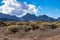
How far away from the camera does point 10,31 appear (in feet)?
125

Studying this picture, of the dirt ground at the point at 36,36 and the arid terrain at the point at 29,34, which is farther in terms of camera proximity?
the arid terrain at the point at 29,34

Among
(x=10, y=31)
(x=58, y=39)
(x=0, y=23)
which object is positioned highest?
(x=0, y=23)

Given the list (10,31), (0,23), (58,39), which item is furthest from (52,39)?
(0,23)

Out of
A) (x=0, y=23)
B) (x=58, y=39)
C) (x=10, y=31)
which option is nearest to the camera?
(x=58, y=39)

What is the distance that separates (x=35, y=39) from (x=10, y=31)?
14107mm

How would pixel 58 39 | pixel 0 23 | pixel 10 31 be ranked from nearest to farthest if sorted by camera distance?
pixel 58 39, pixel 10 31, pixel 0 23

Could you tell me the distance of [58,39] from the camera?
24.3 metres

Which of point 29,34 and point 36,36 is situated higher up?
point 29,34

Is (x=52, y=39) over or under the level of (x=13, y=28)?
under

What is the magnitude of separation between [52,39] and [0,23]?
40.7m

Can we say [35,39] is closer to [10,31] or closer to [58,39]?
[58,39]

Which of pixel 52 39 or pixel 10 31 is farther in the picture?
pixel 10 31

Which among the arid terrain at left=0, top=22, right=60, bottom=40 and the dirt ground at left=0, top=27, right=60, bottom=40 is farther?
the arid terrain at left=0, top=22, right=60, bottom=40

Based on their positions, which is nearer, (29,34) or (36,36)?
(36,36)
